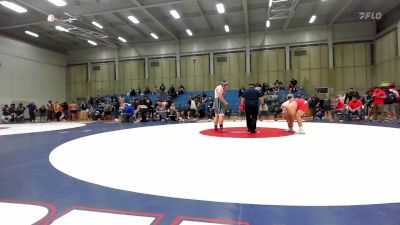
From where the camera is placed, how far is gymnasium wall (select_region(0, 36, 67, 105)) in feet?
66.6

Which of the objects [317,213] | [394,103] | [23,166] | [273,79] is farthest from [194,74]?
[317,213]

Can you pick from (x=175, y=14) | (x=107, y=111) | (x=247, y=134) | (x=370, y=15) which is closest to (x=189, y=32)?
(x=175, y=14)

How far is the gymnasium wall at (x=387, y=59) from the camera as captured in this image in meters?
16.9

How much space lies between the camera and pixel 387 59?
58.6ft

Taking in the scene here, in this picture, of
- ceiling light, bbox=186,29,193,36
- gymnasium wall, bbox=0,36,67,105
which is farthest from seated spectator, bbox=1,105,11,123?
ceiling light, bbox=186,29,193,36

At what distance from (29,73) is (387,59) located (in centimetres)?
2804

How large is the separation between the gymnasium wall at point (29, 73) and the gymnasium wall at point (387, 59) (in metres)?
27.8

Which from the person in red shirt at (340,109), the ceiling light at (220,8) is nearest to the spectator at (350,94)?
the person in red shirt at (340,109)

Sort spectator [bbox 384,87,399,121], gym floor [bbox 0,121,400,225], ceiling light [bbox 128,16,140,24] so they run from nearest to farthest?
gym floor [bbox 0,121,400,225], spectator [bbox 384,87,399,121], ceiling light [bbox 128,16,140,24]

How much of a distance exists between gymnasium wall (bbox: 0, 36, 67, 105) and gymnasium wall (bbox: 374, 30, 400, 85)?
27.8 m

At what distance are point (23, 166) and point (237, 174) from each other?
286 centimetres

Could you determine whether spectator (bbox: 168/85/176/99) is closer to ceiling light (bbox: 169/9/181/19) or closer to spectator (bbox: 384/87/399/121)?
ceiling light (bbox: 169/9/181/19)

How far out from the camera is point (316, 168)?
3.12m

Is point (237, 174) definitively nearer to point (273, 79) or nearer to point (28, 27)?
point (273, 79)
